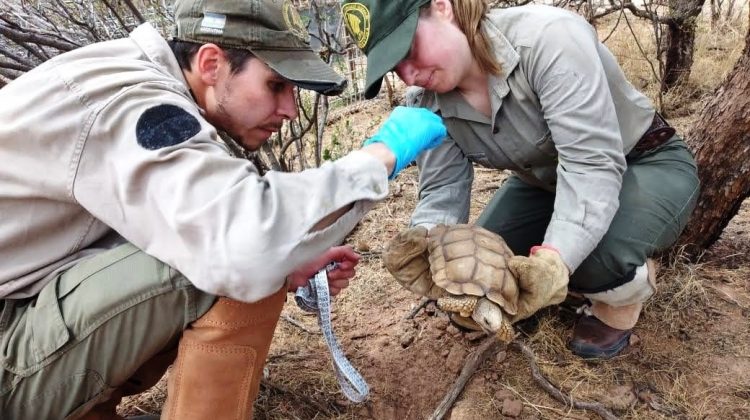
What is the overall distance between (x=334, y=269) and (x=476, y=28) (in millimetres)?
960

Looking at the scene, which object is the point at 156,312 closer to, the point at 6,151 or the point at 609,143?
the point at 6,151

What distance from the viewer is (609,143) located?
2002 mm

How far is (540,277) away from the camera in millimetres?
1817

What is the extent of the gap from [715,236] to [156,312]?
2.59 metres

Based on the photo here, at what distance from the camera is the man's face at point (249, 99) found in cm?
182

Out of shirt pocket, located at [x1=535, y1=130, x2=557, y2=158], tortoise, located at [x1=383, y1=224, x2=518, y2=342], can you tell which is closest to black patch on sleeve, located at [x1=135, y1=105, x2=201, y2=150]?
tortoise, located at [x1=383, y1=224, x2=518, y2=342]

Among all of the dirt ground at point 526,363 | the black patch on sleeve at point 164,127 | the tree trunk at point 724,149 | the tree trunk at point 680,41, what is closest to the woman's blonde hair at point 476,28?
the black patch on sleeve at point 164,127

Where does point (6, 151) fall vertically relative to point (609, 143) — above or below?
above

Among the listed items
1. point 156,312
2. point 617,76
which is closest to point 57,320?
point 156,312

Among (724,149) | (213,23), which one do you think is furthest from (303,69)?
(724,149)

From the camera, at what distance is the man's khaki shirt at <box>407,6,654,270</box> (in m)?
1.97

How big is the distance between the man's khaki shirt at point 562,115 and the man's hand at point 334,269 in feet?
1.32

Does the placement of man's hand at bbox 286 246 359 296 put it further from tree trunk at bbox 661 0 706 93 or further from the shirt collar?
tree trunk at bbox 661 0 706 93

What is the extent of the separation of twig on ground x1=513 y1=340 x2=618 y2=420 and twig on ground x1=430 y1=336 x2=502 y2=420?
125mm
